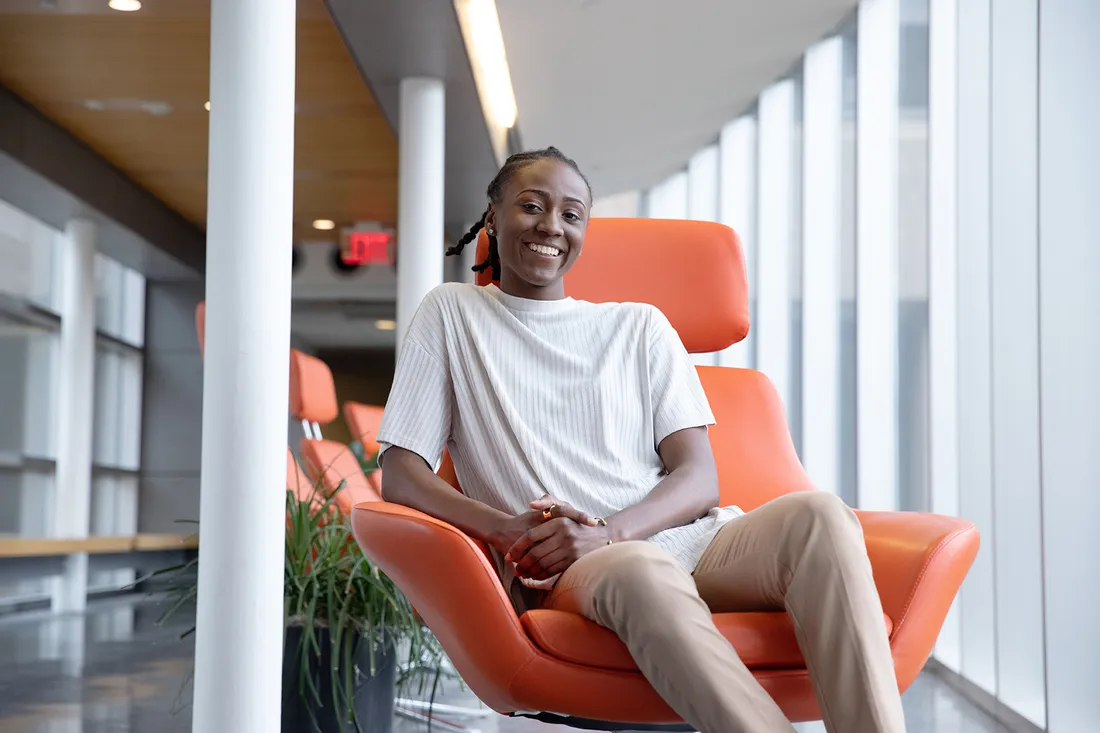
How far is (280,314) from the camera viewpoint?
2.21 metres

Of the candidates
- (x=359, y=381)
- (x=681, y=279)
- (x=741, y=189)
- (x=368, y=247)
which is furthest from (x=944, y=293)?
(x=359, y=381)

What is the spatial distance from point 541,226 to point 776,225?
4.07 m

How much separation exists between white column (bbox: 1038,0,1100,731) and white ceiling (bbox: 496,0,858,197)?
210cm

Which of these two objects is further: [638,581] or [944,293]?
[944,293]

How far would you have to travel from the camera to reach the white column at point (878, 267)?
4387mm

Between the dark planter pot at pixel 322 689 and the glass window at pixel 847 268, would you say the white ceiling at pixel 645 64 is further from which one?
the dark planter pot at pixel 322 689

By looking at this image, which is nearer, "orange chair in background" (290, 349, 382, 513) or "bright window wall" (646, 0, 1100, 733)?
"bright window wall" (646, 0, 1100, 733)

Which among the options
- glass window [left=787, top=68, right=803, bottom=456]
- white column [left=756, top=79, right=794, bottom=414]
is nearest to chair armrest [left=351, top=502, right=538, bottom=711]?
glass window [left=787, top=68, right=803, bottom=456]

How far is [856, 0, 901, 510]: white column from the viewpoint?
4387mm

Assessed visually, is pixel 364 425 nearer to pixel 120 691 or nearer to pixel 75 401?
pixel 120 691

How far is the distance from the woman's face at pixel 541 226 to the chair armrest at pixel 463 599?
57cm

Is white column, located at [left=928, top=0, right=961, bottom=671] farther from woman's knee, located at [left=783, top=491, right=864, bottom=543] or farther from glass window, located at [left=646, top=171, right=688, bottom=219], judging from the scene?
glass window, located at [left=646, top=171, right=688, bottom=219]

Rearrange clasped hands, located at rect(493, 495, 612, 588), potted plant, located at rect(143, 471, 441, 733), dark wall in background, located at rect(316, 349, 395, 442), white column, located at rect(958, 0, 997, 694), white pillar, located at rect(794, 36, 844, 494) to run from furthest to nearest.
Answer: dark wall in background, located at rect(316, 349, 395, 442) → white pillar, located at rect(794, 36, 844, 494) → white column, located at rect(958, 0, 997, 694) → potted plant, located at rect(143, 471, 441, 733) → clasped hands, located at rect(493, 495, 612, 588)

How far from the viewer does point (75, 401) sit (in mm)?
6898
